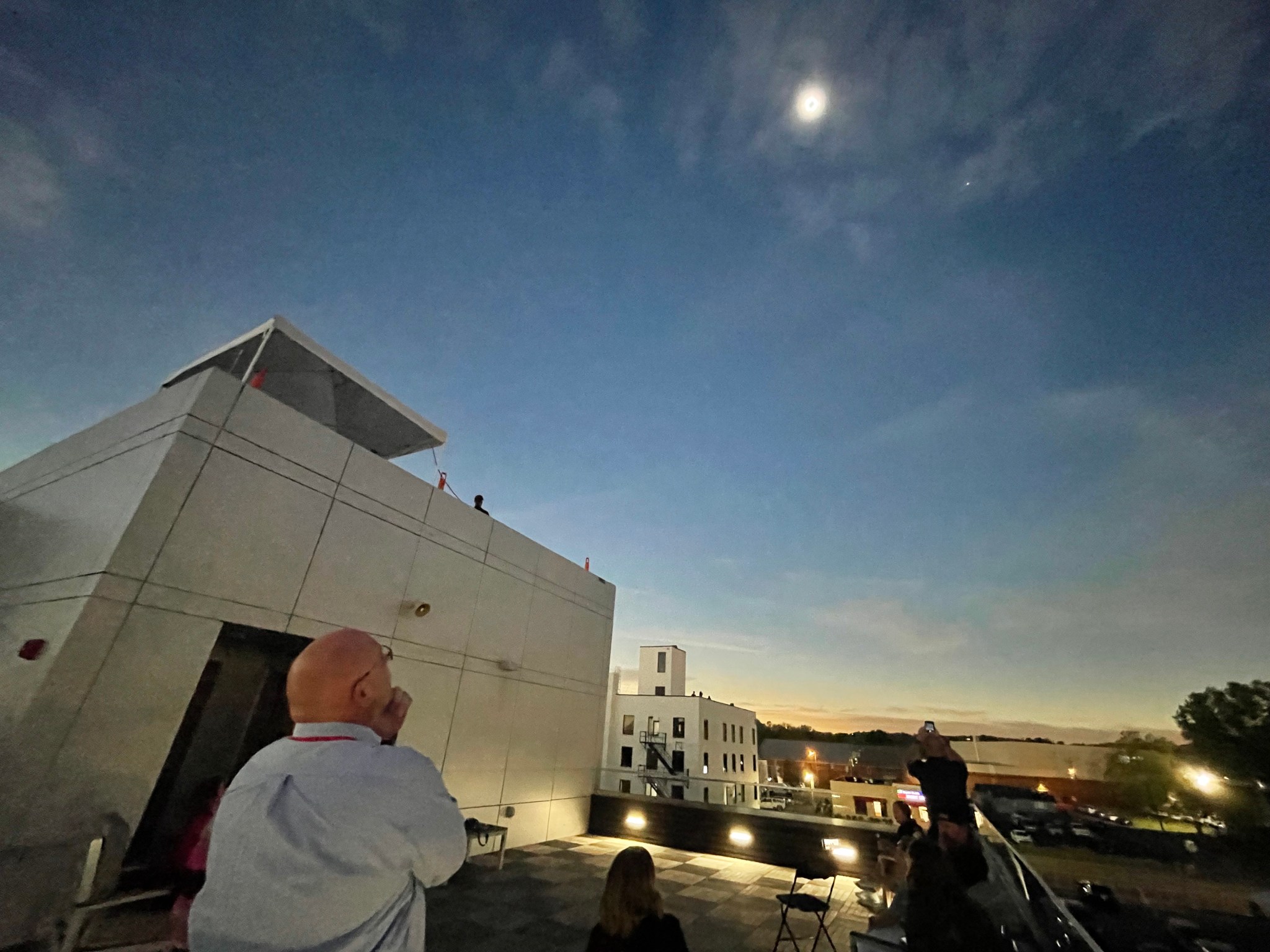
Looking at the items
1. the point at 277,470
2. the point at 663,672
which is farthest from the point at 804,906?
the point at 663,672

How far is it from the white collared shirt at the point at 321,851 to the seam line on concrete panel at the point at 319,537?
6.49m

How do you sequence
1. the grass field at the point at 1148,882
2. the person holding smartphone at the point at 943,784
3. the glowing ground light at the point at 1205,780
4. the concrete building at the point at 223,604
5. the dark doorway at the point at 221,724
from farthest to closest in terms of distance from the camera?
the dark doorway at the point at 221,724
the concrete building at the point at 223,604
the glowing ground light at the point at 1205,780
the person holding smartphone at the point at 943,784
the grass field at the point at 1148,882

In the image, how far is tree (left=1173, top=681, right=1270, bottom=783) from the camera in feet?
32.5

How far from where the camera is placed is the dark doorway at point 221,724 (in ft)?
18.6

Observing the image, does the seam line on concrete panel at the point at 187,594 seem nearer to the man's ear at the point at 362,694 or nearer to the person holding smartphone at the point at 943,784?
the man's ear at the point at 362,694

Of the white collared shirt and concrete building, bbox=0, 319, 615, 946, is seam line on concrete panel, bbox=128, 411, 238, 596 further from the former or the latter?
the white collared shirt

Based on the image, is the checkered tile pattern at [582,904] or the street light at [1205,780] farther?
the checkered tile pattern at [582,904]

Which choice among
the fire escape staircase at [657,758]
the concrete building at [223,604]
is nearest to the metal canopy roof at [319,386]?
the concrete building at [223,604]

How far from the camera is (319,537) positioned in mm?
7180

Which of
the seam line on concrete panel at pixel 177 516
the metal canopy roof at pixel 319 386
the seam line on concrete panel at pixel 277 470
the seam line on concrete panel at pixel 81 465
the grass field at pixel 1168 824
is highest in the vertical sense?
the metal canopy roof at pixel 319 386

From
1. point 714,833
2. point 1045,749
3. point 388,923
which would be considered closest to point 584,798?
point 714,833

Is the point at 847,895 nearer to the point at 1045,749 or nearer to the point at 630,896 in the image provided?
the point at 630,896

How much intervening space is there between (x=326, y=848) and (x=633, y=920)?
237 cm

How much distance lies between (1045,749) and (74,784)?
3463 cm
